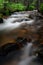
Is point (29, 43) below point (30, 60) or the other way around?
the other way around

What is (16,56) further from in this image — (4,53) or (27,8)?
(27,8)

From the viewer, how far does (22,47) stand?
7.51 m

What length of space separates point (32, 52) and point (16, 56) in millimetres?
695

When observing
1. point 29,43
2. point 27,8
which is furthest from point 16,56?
point 27,8

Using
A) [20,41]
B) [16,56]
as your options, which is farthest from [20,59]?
[20,41]

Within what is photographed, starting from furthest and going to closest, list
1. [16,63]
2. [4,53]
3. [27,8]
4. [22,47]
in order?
[27,8] < [22,47] < [4,53] < [16,63]

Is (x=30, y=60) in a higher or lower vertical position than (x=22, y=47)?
lower

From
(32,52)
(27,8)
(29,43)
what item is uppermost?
(27,8)

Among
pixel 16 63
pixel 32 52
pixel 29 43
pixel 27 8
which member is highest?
pixel 27 8

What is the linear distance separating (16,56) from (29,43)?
1368 mm

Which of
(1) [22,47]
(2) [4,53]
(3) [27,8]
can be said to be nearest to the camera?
(2) [4,53]

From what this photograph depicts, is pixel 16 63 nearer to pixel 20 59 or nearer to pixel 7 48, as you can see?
pixel 20 59

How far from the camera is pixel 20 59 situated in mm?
6516

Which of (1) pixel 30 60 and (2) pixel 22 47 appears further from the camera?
(2) pixel 22 47
